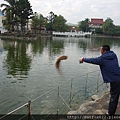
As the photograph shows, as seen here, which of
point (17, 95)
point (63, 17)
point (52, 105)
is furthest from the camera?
point (63, 17)

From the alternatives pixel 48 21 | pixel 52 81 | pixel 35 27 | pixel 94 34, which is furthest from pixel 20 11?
pixel 94 34

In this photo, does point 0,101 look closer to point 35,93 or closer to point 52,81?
point 35,93

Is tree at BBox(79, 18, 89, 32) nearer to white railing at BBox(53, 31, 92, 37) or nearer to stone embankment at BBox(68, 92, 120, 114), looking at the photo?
white railing at BBox(53, 31, 92, 37)

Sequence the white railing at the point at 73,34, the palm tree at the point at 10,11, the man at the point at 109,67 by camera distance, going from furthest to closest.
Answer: the white railing at the point at 73,34 < the palm tree at the point at 10,11 < the man at the point at 109,67

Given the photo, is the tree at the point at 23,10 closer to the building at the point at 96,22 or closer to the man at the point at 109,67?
the man at the point at 109,67

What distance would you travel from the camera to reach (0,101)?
26.5 feet

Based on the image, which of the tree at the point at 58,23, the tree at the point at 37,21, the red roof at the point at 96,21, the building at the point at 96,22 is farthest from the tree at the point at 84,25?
the tree at the point at 37,21

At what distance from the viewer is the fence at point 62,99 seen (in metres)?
7.16

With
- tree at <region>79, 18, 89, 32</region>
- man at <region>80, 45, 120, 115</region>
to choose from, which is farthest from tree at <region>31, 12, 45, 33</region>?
man at <region>80, 45, 120, 115</region>

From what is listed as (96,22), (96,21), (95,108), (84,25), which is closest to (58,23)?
(84,25)

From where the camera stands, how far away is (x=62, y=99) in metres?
8.18

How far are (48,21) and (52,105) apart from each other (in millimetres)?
91338

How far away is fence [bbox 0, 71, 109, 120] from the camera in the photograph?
23.5 feet

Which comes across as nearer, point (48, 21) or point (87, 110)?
point (87, 110)
